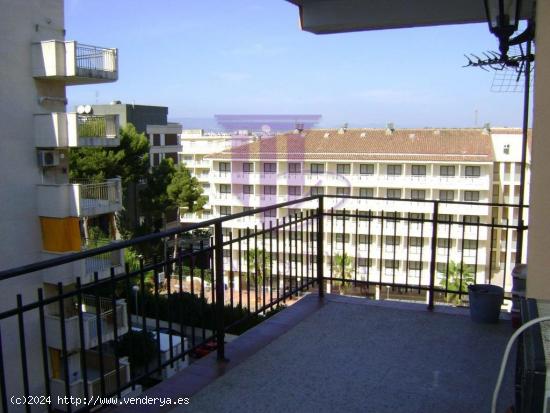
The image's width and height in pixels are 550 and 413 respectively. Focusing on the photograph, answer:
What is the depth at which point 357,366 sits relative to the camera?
3.37 metres

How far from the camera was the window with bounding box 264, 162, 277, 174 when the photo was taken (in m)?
38.9

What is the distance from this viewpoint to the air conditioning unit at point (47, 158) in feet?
48.9

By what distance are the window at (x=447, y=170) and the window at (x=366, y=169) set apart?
209 inches

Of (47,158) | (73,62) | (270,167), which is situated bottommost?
(270,167)

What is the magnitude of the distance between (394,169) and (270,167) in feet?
33.1

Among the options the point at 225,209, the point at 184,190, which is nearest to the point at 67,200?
the point at 184,190

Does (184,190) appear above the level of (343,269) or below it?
below

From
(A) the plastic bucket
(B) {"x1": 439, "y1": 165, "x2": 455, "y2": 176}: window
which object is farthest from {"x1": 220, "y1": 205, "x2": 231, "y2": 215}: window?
(A) the plastic bucket

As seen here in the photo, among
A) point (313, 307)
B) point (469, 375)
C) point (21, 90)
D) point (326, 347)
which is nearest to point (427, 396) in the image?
point (469, 375)

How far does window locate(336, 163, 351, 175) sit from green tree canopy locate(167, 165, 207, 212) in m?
11.7

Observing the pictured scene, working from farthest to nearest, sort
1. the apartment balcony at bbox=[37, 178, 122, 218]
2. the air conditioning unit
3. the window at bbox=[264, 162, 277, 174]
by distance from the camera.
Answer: the window at bbox=[264, 162, 277, 174], the air conditioning unit, the apartment balcony at bbox=[37, 178, 122, 218]

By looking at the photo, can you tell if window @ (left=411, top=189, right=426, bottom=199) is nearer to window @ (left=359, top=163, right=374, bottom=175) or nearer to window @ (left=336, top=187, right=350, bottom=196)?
window @ (left=359, top=163, right=374, bottom=175)

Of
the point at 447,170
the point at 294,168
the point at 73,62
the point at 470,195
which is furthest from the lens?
the point at 470,195

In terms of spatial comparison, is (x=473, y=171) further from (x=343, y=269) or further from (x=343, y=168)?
(x=343, y=269)
